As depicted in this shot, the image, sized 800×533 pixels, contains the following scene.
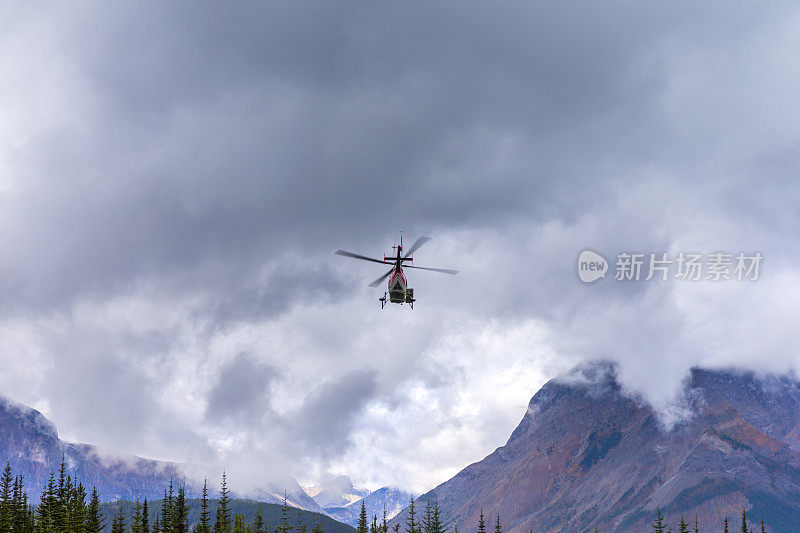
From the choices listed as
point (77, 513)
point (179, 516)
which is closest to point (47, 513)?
point (77, 513)

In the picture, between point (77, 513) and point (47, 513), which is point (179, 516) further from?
point (47, 513)

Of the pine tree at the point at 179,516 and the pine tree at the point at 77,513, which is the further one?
the pine tree at the point at 179,516

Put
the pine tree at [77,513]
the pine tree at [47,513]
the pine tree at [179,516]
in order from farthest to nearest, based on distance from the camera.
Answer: the pine tree at [179,516]
the pine tree at [77,513]
the pine tree at [47,513]

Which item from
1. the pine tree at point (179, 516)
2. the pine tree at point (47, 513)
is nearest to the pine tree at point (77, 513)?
the pine tree at point (47, 513)

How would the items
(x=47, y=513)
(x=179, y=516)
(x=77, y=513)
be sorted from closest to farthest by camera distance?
(x=47, y=513) < (x=77, y=513) < (x=179, y=516)

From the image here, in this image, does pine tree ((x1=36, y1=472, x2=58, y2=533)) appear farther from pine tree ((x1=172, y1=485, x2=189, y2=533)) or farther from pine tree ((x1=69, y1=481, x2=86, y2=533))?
pine tree ((x1=172, y1=485, x2=189, y2=533))

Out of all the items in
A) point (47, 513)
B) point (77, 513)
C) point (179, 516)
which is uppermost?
point (179, 516)

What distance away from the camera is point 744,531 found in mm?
147250

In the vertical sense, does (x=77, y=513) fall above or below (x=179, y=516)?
below

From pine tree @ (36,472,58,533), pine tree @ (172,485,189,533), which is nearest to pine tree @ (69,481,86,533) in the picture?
pine tree @ (36,472,58,533)

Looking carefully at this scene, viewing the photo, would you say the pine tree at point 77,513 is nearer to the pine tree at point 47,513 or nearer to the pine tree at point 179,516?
the pine tree at point 47,513

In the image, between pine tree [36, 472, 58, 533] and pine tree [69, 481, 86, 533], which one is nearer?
pine tree [36, 472, 58, 533]

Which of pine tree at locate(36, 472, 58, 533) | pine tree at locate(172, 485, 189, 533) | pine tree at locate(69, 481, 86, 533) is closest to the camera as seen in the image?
pine tree at locate(36, 472, 58, 533)

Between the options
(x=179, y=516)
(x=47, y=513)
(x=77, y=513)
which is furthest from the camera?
(x=179, y=516)
